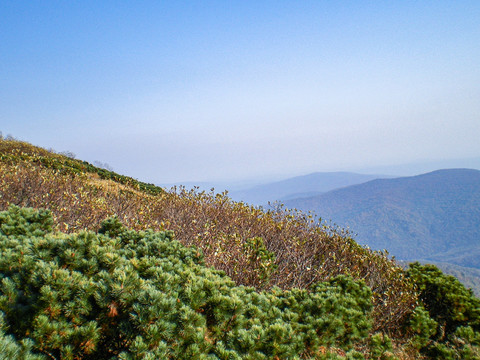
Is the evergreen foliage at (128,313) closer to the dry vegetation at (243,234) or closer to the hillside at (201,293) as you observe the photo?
the hillside at (201,293)

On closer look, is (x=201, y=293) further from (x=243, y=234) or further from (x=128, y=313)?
(x=243, y=234)

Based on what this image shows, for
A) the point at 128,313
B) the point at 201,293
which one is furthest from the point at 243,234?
the point at 128,313

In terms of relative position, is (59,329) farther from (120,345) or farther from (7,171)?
(7,171)

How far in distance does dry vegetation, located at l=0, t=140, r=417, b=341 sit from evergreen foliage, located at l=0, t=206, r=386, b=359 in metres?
1.97

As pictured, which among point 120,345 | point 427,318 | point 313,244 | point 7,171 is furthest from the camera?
point 7,171

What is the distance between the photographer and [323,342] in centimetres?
313

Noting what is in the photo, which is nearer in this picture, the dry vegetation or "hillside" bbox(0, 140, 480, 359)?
"hillside" bbox(0, 140, 480, 359)

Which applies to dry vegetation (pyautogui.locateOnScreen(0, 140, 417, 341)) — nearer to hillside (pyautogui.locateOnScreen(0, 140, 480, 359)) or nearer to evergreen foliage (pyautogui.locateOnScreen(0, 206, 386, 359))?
hillside (pyautogui.locateOnScreen(0, 140, 480, 359))

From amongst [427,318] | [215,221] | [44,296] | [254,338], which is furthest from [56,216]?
[427,318]

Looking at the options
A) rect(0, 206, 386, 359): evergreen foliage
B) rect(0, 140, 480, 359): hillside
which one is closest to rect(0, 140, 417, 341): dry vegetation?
rect(0, 140, 480, 359): hillside

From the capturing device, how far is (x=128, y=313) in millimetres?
2236

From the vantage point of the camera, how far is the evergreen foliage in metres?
2.07

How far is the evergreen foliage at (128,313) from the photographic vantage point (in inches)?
81.4

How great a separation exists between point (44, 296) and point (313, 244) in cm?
610
